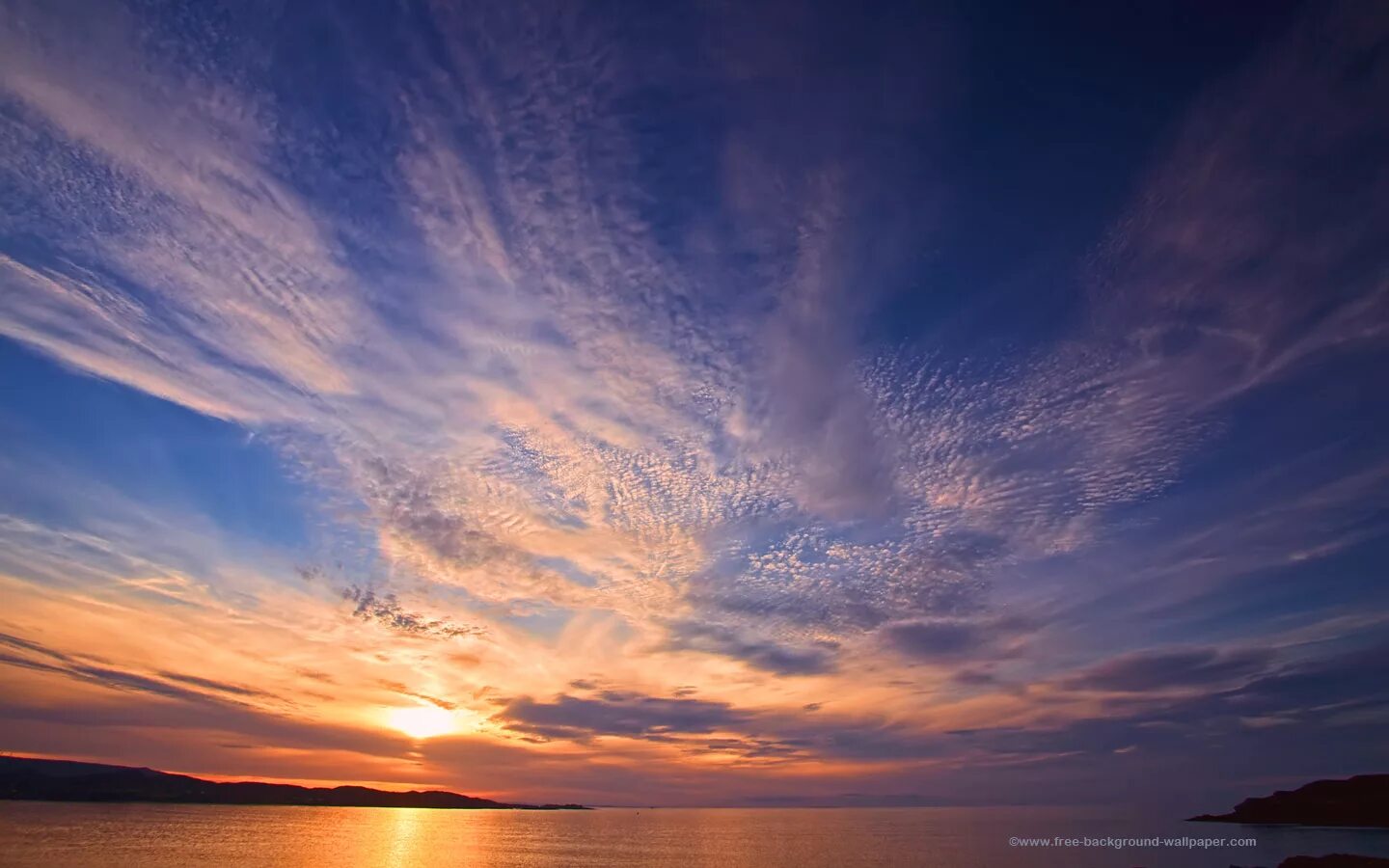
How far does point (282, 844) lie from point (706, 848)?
8364cm

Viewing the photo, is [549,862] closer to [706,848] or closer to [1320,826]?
[706,848]

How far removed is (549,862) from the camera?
11306 cm

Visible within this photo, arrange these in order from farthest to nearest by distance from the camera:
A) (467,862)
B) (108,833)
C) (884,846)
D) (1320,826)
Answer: (1320,826), (884,846), (108,833), (467,862)

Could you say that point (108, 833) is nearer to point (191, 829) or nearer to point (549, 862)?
point (191, 829)

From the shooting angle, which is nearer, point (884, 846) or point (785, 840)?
point (884, 846)

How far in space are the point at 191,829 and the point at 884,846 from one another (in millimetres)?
153997

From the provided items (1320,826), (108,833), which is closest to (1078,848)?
(1320,826)

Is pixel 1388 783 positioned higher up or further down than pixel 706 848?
higher up

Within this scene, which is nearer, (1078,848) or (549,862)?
(549,862)

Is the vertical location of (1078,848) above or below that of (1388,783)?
below

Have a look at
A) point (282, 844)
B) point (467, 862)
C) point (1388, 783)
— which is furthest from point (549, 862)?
point (1388, 783)

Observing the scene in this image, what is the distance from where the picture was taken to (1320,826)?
197250mm

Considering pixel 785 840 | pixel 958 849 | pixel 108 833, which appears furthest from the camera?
→ pixel 785 840

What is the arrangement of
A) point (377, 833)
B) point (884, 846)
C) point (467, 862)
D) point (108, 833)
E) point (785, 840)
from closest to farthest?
point (467, 862) → point (108, 833) → point (884, 846) → point (785, 840) → point (377, 833)
